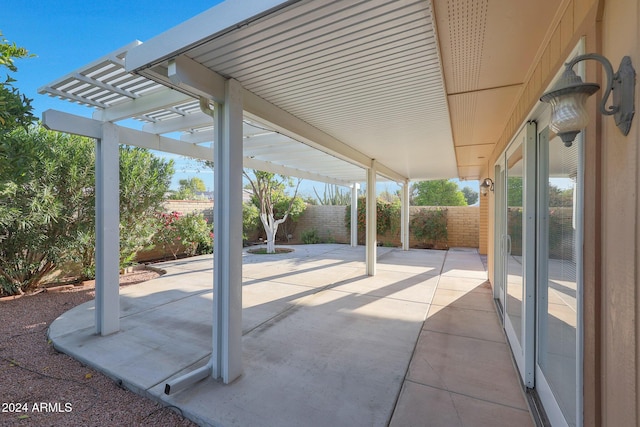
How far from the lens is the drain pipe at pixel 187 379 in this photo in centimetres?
233

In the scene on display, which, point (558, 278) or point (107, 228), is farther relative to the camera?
point (107, 228)

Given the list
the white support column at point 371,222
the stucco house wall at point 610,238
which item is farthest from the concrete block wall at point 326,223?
the stucco house wall at point 610,238

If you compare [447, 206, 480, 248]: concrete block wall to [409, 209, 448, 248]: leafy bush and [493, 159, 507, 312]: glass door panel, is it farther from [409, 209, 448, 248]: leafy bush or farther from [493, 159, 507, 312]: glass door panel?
[493, 159, 507, 312]: glass door panel

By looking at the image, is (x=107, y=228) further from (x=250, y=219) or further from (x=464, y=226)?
(x=464, y=226)

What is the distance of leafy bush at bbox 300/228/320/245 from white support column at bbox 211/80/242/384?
11229 millimetres

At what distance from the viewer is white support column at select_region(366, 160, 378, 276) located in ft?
22.3

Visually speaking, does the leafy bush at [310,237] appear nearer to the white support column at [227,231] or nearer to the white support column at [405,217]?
Result: the white support column at [405,217]

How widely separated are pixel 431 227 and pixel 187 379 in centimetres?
1141

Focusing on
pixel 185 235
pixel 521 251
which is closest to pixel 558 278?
pixel 521 251

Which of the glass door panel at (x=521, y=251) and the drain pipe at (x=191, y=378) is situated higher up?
the glass door panel at (x=521, y=251)

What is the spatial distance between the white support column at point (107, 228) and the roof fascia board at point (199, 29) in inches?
70.7

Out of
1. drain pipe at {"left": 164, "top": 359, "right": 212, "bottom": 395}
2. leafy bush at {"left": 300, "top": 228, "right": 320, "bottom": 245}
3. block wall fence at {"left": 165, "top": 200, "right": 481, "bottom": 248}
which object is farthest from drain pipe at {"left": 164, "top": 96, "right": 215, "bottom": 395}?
leafy bush at {"left": 300, "top": 228, "right": 320, "bottom": 245}

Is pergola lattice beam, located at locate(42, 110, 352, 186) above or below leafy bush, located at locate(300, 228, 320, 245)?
above

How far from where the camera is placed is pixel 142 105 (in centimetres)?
332
